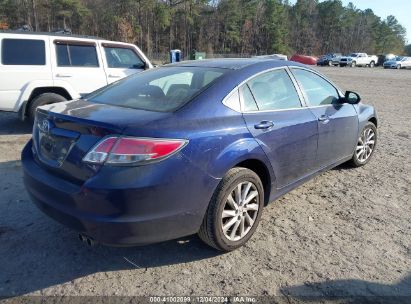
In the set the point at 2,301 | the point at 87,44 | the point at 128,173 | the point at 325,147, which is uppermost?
the point at 87,44

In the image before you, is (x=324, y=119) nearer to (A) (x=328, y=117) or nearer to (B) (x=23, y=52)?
(A) (x=328, y=117)

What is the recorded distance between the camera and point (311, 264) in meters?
3.13

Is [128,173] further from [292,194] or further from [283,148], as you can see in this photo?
[292,194]

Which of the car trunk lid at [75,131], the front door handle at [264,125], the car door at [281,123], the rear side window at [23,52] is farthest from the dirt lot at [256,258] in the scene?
the rear side window at [23,52]

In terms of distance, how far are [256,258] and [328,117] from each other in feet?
6.34

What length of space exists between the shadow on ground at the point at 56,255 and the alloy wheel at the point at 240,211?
273 millimetres

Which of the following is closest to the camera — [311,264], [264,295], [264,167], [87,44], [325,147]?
[264,295]

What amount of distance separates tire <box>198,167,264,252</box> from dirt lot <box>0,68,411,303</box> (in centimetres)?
15

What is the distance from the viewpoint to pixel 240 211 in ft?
10.6

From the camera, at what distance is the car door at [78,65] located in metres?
7.25

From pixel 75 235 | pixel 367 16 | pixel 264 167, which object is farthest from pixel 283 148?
pixel 367 16

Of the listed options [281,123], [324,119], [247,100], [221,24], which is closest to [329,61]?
[221,24]

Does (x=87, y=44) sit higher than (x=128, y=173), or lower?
higher

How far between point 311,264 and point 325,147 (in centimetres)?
158
